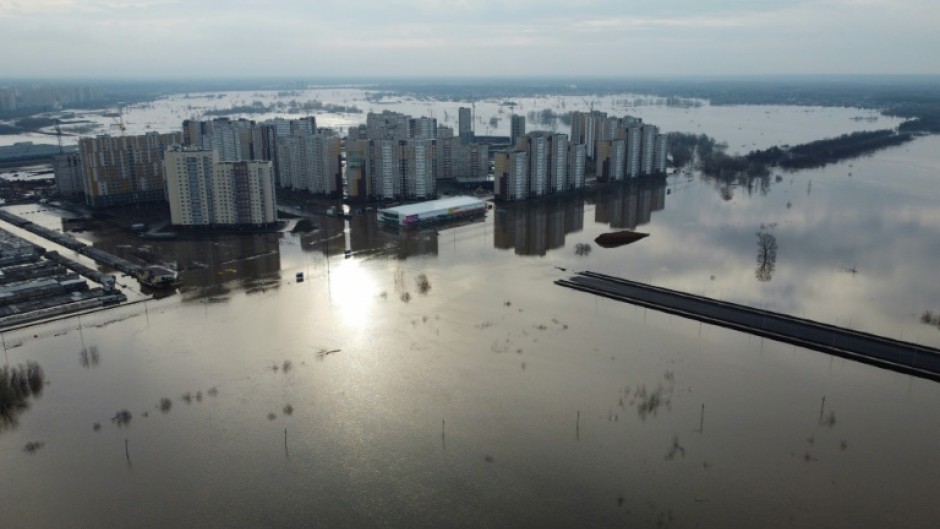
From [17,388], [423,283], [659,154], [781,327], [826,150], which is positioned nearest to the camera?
[17,388]

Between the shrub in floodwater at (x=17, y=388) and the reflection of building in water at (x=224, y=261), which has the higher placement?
the reflection of building in water at (x=224, y=261)

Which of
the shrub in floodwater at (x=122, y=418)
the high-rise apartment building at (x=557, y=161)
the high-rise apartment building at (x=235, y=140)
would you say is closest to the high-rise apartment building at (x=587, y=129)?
the high-rise apartment building at (x=557, y=161)

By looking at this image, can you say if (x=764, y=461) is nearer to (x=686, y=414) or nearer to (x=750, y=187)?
(x=686, y=414)

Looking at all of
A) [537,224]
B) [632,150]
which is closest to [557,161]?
[632,150]

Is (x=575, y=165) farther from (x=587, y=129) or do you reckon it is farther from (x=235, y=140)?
(x=235, y=140)

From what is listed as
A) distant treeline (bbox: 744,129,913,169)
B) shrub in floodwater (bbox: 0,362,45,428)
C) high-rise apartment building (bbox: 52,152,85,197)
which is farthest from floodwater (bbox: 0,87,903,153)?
shrub in floodwater (bbox: 0,362,45,428)

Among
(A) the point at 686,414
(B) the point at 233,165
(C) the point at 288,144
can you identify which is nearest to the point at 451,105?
(C) the point at 288,144

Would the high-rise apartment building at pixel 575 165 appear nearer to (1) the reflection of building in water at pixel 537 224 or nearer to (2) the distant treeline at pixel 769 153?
(1) the reflection of building in water at pixel 537 224
